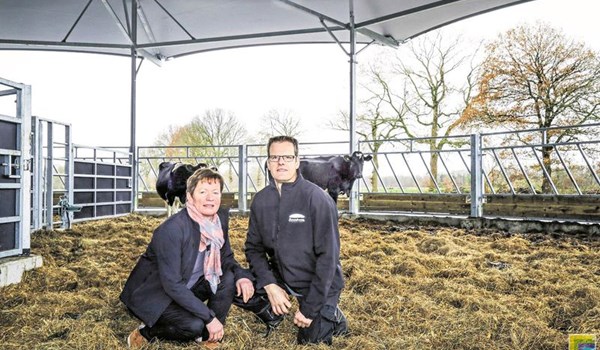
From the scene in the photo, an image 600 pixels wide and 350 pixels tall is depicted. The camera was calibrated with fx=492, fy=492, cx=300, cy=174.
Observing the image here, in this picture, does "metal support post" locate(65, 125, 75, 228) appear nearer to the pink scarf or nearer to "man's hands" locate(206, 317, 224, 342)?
the pink scarf

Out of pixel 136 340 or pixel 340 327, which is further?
pixel 340 327

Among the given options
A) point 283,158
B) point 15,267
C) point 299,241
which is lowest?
point 15,267

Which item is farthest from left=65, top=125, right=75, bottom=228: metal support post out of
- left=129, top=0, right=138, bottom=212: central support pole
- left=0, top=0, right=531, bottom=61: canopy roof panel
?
left=0, top=0, right=531, bottom=61: canopy roof panel

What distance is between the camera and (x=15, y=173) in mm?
4336

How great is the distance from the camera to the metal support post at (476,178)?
8.27m

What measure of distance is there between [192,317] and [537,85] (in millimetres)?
14896

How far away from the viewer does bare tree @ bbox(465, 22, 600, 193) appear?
13688 millimetres

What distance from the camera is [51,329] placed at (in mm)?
2807

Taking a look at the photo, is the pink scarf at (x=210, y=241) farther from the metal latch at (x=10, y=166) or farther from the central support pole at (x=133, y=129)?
the central support pole at (x=133, y=129)

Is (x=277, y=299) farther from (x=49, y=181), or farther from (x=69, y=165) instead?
(x=69, y=165)

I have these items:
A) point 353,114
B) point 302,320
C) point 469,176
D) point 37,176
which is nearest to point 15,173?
point 37,176

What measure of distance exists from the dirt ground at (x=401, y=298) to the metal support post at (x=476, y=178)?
84.4 inches

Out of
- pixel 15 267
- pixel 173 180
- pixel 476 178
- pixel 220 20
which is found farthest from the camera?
pixel 220 20

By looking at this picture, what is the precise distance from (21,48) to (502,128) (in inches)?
538
